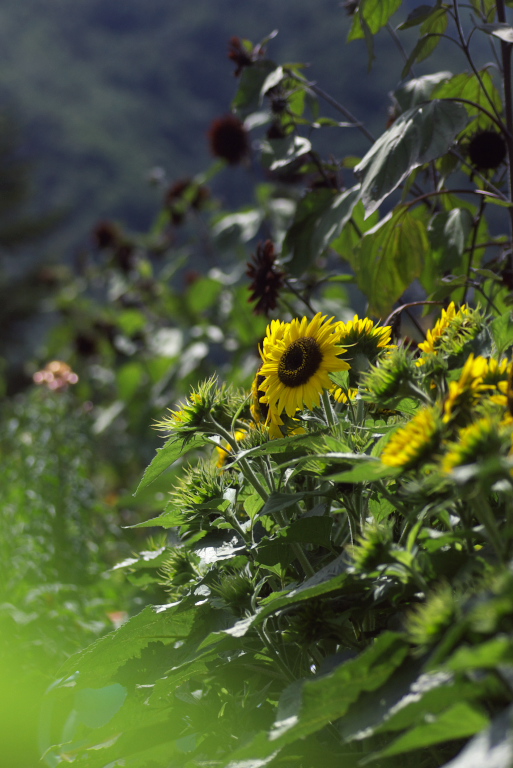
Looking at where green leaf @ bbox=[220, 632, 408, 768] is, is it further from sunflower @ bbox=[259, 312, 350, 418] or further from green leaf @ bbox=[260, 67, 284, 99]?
green leaf @ bbox=[260, 67, 284, 99]

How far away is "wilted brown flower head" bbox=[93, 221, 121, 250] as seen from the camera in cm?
325

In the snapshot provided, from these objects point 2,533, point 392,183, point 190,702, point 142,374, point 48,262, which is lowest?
point 48,262

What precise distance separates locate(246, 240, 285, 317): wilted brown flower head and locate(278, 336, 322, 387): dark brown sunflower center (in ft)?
1.09

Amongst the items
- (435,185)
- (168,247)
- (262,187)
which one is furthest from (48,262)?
(435,185)

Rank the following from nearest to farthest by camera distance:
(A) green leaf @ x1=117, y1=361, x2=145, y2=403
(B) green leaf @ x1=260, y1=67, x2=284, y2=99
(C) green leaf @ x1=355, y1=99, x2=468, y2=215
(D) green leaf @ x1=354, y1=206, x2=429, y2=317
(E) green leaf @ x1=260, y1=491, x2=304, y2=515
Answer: (E) green leaf @ x1=260, y1=491, x2=304, y2=515, (C) green leaf @ x1=355, y1=99, x2=468, y2=215, (D) green leaf @ x1=354, y1=206, x2=429, y2=317, (B) green leaf @ x1=260, y1=67, x2=284, y2=99, (A) green leaf @ x1=117, y1=361, x2=145, y2=403

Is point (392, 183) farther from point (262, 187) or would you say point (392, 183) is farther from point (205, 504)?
point (262, 187)

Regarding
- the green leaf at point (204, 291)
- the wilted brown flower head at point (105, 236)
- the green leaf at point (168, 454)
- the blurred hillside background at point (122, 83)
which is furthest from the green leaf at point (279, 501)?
the blurred hillside background at point (122, 83)

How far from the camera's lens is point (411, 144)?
731 mm

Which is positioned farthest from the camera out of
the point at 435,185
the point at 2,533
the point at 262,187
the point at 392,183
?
the point at 262,187

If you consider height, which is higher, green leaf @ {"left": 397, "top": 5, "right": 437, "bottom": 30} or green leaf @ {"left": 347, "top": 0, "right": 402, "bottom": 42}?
green leaf @ {"left": 347, "top": 0, "right": 402, "bottom": 42}

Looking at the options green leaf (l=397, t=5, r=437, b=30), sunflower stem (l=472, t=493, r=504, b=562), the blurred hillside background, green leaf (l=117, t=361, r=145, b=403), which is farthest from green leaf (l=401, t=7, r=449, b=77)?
the blurred hillside background

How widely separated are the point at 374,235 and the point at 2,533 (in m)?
1.15

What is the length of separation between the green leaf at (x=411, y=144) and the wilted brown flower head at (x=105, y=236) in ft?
8.72

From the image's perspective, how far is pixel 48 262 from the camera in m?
13.7
